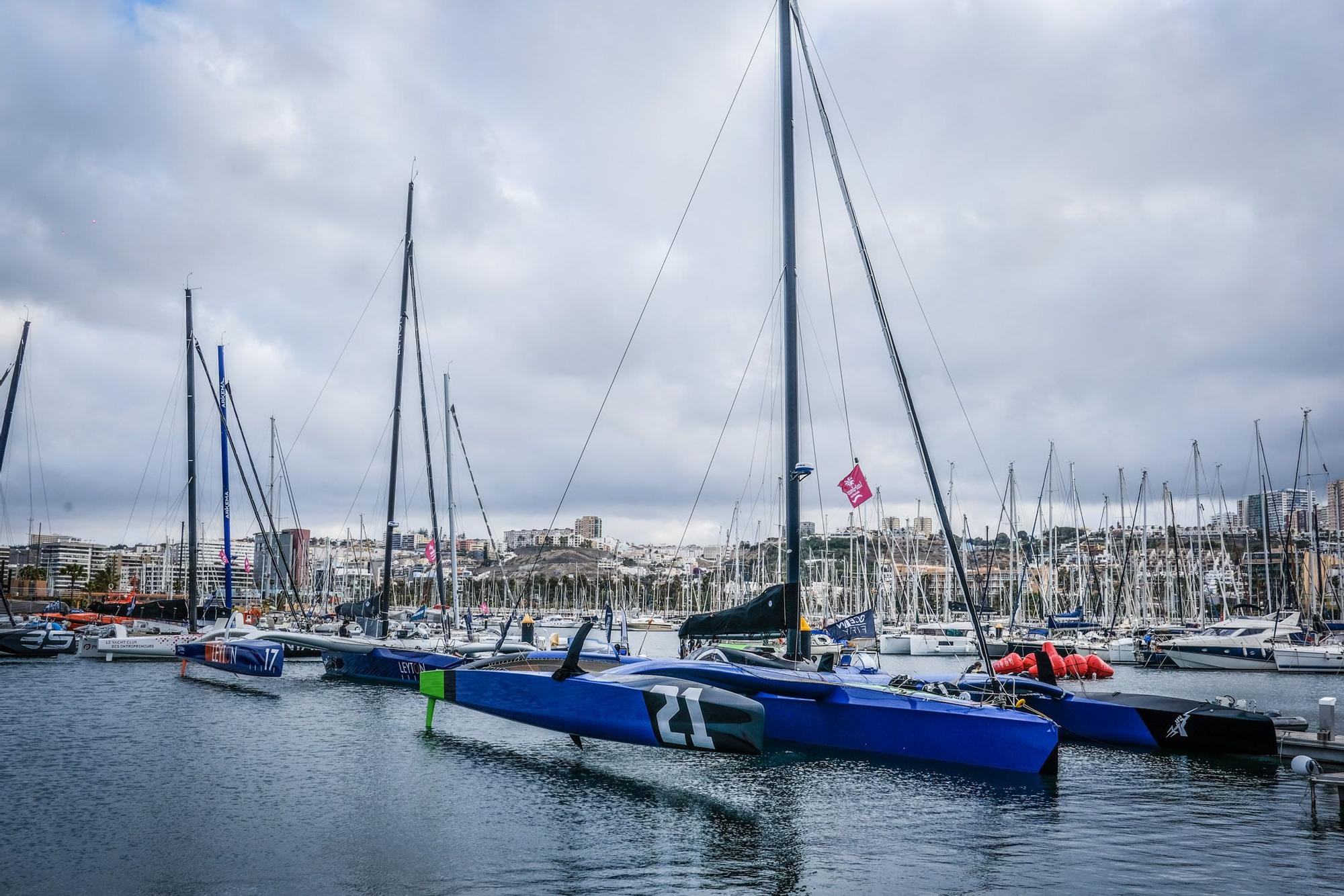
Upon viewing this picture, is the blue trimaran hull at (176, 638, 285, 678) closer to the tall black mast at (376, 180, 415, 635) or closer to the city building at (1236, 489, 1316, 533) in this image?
the tall black mast at (376, 180, 415, 635)

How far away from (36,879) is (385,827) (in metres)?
2.99

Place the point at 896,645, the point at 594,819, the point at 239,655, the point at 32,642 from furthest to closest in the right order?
the point at 896,645
the point at 32,642
the point at 239,655
the point at 594,819

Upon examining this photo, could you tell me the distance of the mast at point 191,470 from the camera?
102 feet

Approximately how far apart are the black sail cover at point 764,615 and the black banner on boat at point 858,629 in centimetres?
2150

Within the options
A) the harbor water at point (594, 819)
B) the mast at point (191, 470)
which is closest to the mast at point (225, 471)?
the mast at point (191, 470)

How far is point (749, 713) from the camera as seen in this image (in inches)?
412

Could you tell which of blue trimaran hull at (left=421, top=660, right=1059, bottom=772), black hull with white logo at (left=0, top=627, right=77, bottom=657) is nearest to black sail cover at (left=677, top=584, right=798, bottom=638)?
blue trimaran hull at (left=421, top=660, right=1059, bottom=772)

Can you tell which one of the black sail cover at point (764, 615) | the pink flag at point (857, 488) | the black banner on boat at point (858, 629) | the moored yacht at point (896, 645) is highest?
the pink flag at point (857, 488)

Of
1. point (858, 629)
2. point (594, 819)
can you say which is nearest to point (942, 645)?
point (858, 629)

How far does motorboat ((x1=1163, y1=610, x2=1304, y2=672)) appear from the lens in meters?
35.5

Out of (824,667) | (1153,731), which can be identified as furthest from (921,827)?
(1153,731)

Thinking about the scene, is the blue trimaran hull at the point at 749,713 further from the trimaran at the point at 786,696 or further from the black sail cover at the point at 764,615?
the black sail cover at the point at 764,615

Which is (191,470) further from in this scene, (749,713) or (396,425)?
(749,713)

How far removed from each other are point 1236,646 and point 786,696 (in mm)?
29293
